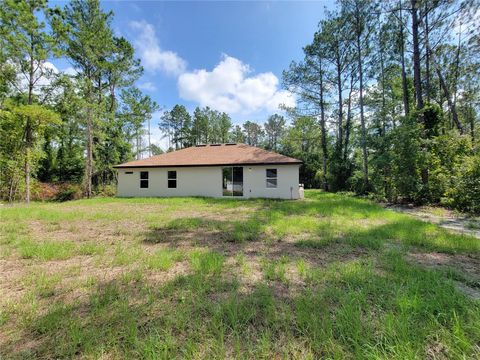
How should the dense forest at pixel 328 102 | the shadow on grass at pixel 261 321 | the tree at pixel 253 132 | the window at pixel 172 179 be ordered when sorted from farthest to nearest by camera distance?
the tree at pixel 253 132, the window at pixel 172 179, the dense forest at pixel 328 102, the shadow on grass at pixel 261 321

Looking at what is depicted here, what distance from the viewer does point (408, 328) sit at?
6.05 ft

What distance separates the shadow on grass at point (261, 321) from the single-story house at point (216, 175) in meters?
10.2

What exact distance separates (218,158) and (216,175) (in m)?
1.27

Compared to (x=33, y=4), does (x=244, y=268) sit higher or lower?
lower

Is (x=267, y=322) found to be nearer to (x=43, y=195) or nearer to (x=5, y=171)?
(x=5, y=171)

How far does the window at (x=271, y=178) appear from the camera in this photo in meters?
13.1

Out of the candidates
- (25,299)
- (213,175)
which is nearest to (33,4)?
(213,175)

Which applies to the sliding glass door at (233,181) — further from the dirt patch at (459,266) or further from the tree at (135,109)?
the tree at (135,109)

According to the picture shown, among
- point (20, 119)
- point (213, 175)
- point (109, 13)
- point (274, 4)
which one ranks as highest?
point (109, 13)

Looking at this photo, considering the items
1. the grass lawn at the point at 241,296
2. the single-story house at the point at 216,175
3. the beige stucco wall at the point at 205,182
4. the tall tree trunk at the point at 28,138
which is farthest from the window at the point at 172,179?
the grass lawn at the point at 241,296

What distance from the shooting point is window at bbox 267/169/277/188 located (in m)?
13.1

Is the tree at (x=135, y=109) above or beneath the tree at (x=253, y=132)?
beneath

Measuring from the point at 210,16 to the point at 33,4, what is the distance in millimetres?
11056

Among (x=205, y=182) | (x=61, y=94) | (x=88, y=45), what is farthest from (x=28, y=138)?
(x=205, y=182)
